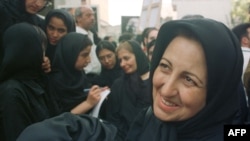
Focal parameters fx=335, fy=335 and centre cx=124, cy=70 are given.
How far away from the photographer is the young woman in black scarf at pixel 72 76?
2.24 m

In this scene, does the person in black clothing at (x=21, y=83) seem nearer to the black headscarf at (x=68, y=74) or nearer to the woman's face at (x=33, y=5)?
the black headscarf at (x=68, y=74)

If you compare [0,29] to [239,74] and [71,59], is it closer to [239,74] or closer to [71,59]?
[71,59]

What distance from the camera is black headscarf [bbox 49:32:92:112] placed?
2.28 metres

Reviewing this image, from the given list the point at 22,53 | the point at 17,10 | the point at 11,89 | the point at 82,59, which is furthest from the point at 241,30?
the point at 11,89

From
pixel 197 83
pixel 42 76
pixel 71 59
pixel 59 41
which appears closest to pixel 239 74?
pixel 197 83

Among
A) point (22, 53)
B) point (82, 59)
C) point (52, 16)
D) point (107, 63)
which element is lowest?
point (107, 63)

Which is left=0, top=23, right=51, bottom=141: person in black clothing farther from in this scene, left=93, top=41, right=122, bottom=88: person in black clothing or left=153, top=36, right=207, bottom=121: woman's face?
left=93, top=41, right=122, bottom=88: person in black clothing

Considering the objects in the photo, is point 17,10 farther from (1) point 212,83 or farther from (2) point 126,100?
(1) point 212,83

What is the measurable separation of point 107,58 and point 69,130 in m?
2.08

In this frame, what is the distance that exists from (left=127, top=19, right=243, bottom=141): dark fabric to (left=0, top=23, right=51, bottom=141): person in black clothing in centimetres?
76

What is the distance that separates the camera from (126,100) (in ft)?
8.12

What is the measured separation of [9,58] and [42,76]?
230 mm

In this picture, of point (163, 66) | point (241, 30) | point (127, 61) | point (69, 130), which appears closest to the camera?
point (69, 130)

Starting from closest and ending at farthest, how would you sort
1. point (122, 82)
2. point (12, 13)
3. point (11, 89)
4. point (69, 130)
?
point (69, 130), point (11, 89), point (12, 13), point (122, 82)
